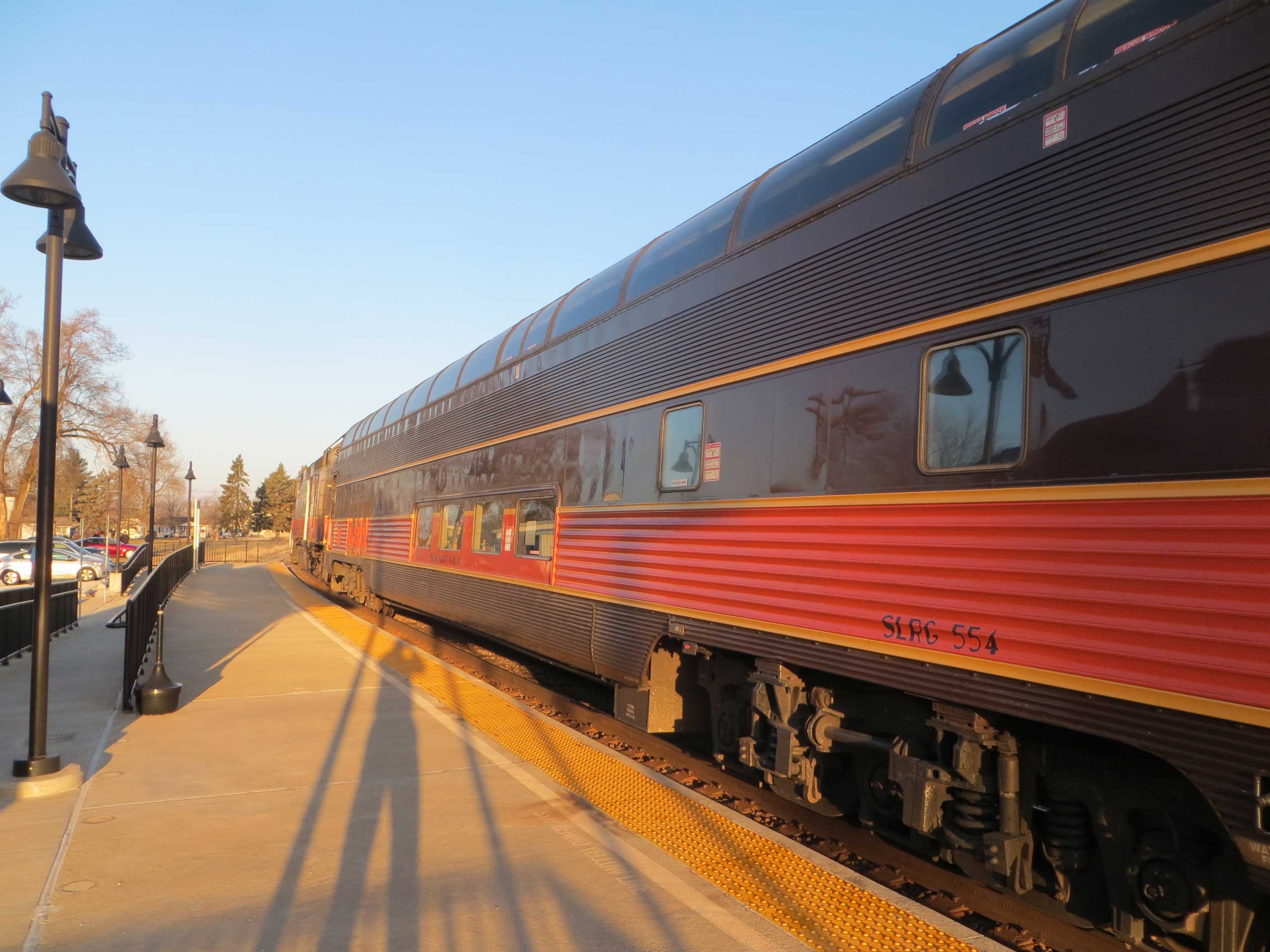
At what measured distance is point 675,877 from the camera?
13.8 feet

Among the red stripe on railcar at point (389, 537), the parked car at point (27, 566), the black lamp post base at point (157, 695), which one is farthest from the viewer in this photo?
the parked car at point (27, 566)

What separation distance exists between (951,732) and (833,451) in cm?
148

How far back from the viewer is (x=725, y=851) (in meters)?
4.59

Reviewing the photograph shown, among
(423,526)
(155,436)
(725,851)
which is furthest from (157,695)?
(155,436)

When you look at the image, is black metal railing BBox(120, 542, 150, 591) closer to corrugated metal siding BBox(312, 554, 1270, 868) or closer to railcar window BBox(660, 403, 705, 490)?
corrugated metal siding BBox(312, 554, 1270, 868)

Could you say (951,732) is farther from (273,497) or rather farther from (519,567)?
(273,497)

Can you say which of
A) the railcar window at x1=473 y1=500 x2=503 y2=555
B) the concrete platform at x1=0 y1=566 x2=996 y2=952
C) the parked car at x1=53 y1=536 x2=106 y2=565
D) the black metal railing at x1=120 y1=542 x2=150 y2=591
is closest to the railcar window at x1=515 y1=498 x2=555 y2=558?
the railcar window at x1=473 y1=500 x2=503 y2=555

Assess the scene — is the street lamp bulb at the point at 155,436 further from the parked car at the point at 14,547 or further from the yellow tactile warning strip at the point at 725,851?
the yellow tactile warning strip at the point at 725,851

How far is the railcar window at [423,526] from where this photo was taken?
39.9 feet

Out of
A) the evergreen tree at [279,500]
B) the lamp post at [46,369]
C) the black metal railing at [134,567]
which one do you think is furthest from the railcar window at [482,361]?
the evergreen tree at [279,500]

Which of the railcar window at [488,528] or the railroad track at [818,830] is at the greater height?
the railcar window at [488,528]

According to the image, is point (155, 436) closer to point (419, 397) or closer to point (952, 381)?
point (419, 397)

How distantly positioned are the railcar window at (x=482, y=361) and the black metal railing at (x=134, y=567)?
1096cm

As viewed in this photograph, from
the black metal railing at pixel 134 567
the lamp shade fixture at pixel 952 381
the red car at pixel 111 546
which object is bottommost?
the red car at pixel 111 546
